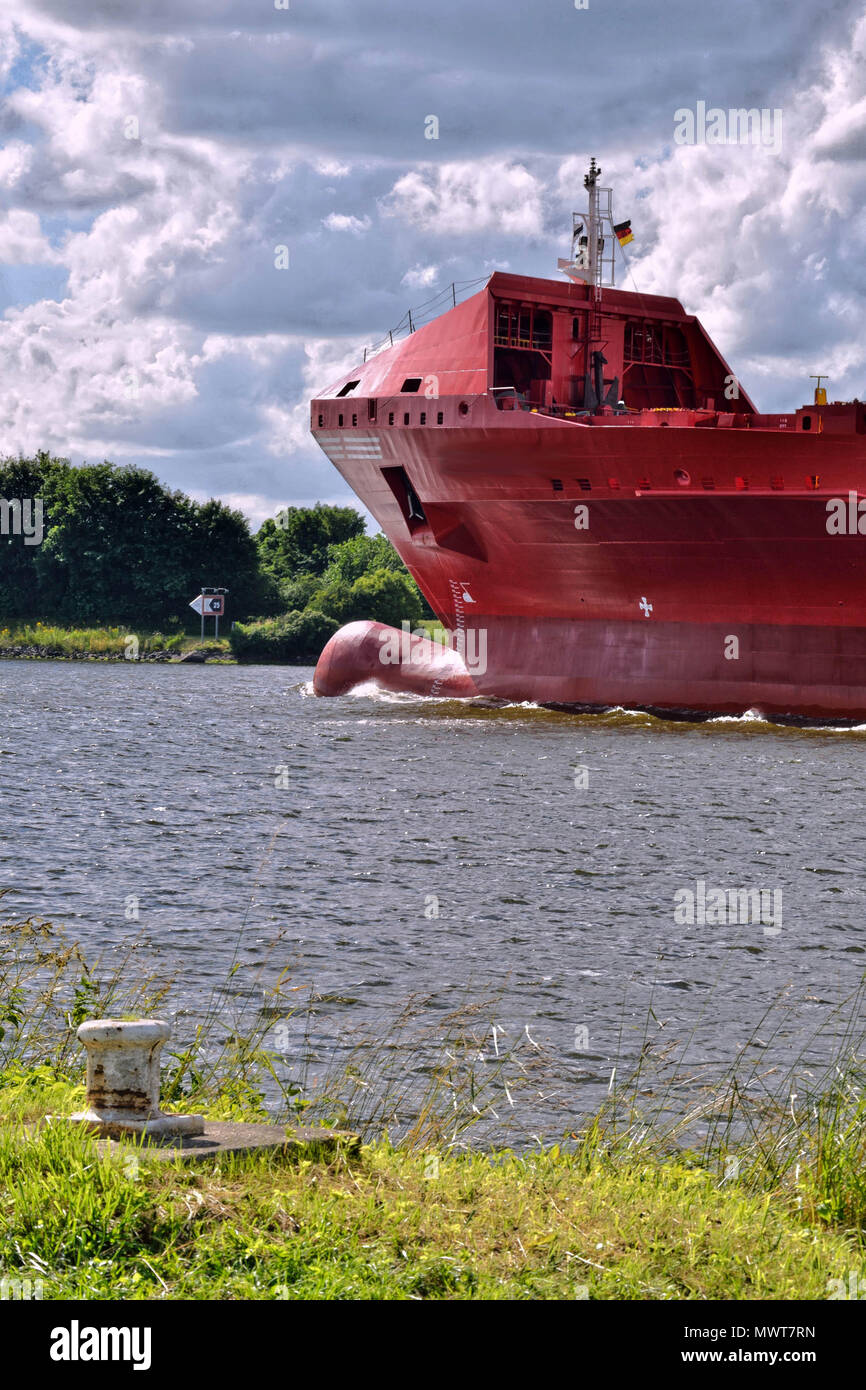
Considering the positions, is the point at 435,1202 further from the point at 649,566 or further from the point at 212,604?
the point at 212,604

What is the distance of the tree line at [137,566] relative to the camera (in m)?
92.6

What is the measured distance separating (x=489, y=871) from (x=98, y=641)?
72.9m

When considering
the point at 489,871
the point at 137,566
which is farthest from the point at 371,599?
the point at 489,871

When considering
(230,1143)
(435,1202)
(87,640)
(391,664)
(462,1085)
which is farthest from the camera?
(87,640)

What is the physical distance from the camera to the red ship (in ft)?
94.7

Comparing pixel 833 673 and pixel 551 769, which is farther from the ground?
pixel 833 673

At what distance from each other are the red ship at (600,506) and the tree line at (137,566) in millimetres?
51262

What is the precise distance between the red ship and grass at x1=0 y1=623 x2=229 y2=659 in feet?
151

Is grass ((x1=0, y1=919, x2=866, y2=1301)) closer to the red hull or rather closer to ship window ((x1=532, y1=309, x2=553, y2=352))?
the red hull

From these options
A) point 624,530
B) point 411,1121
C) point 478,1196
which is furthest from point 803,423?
point 478,1196

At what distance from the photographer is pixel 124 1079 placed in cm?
611
